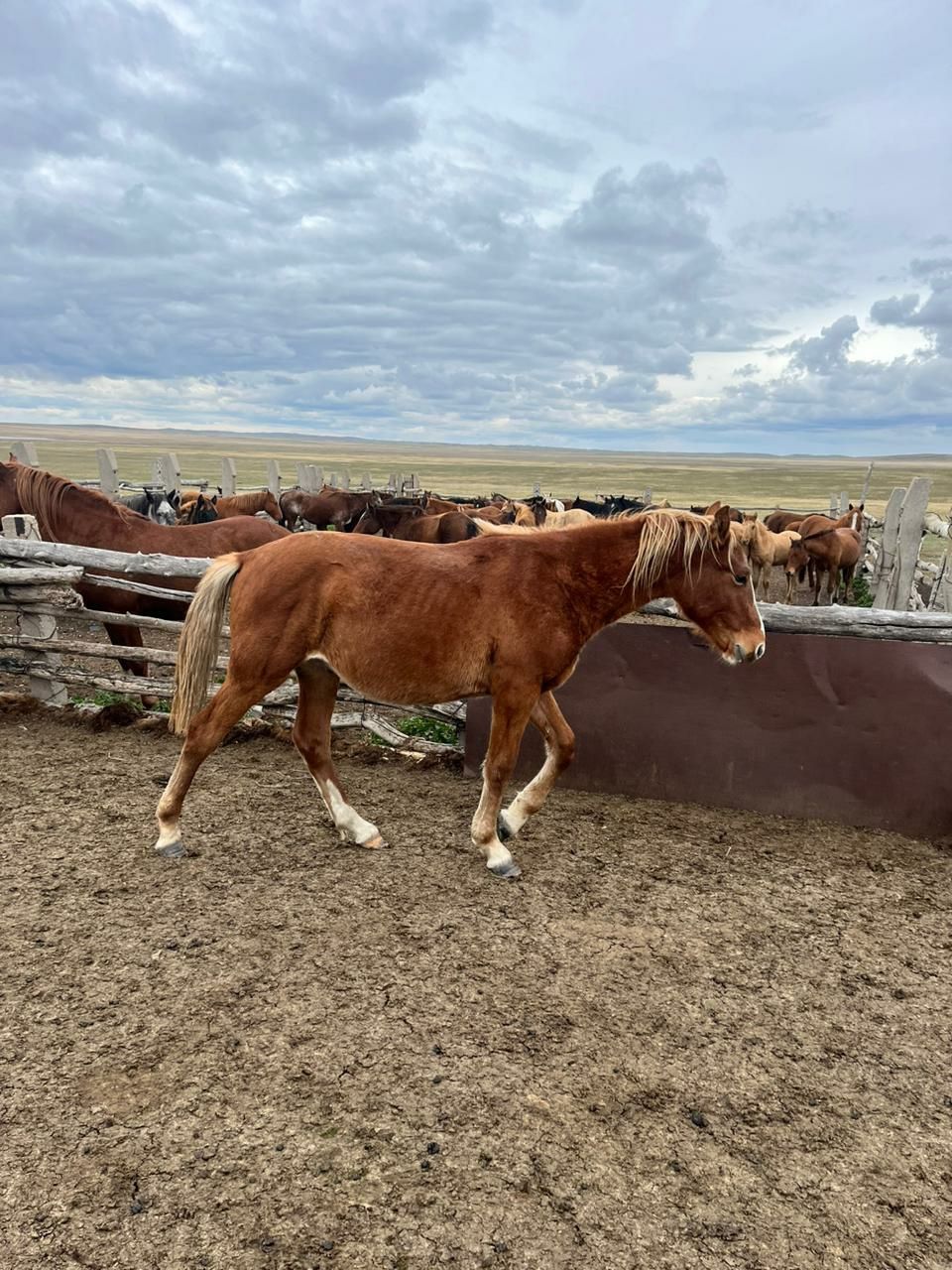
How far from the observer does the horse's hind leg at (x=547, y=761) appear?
4.49 meters

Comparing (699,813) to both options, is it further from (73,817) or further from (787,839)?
(73,817)

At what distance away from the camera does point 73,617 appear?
21.6ft

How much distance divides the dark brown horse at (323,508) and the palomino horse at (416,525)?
279 centimetres

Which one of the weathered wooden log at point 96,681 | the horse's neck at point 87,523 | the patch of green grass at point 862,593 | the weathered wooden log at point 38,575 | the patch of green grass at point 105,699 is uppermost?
the horse's neck at point 87,523

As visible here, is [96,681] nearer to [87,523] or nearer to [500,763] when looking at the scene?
[87,523]

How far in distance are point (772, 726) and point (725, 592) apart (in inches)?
52.4

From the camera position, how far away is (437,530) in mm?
14953

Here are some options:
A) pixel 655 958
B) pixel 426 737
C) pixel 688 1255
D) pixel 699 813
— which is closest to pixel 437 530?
pixel 426 737

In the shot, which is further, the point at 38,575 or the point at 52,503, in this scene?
the point at 52,503

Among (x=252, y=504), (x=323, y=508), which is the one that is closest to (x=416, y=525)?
(x=323, y=508)

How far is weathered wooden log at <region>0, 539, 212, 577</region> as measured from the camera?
6.25 m

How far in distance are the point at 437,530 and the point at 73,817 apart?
10.9m

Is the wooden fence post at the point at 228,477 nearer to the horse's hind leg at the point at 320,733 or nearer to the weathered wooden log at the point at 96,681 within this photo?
the weathered wooden log at the point at 96,681

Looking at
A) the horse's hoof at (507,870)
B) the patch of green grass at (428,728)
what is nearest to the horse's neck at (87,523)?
the patch of green grass at (428,728)
